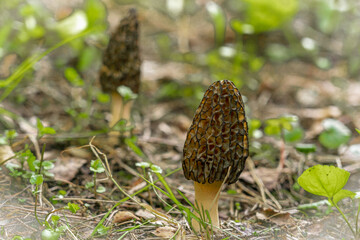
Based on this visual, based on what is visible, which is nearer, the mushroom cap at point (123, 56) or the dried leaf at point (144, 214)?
the dried leaf at point (144, 214)

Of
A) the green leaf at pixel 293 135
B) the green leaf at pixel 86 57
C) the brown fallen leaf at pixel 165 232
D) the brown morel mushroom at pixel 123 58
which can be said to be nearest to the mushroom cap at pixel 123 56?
the brown morel mushroom at pixel 123 58

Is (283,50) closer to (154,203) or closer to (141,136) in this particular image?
(141,136)

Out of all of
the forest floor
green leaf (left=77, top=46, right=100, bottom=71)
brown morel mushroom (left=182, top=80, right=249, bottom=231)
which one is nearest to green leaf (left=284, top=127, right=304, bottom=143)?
the forest floor

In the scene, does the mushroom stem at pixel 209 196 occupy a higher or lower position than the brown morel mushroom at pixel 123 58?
lower

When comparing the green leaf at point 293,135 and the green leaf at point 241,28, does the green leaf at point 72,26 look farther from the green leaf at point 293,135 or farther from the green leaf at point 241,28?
the green leaf at point 293,135

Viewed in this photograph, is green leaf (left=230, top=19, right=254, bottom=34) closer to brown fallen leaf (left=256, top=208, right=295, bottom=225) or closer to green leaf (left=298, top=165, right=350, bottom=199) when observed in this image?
brown fallen leaf (left=256, top=208, right=295, bottom=225)

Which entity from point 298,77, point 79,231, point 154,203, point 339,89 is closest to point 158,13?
point 298,77
